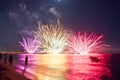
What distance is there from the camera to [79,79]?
52.2m

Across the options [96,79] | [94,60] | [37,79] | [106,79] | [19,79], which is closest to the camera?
[19,79]

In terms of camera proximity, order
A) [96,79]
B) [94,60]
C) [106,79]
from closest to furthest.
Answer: [96,79] → [106,79] → [94,60]

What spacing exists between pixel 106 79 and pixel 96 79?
550 cm

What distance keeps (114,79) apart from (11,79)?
131 feet

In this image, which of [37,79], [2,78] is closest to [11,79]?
[2,78]

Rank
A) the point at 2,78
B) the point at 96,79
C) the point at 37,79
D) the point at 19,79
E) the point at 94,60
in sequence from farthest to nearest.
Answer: the point at 94,60 → the point at 96,79 → the point at 37,79 → the point at 19,79 → the point at 2,78

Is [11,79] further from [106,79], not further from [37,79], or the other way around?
[106,79]

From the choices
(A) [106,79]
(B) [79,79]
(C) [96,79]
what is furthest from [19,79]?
(A) [106,79]

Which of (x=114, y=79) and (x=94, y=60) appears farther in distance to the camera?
(x=94, y=60)

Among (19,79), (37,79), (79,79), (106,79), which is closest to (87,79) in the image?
(79,79)

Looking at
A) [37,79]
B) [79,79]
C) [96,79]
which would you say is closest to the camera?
[37,79]

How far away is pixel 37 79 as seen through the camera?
39.8 m

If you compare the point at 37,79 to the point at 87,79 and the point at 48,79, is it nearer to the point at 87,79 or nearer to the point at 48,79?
the point at 48,79

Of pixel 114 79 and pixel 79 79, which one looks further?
pixel 114 79
